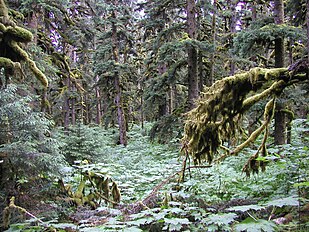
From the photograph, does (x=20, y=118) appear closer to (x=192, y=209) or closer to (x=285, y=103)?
(x=192, y=209)

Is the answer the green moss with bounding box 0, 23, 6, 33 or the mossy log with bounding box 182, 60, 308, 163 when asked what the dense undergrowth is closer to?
the mossy log with bounding box 182, 60, 308, 163

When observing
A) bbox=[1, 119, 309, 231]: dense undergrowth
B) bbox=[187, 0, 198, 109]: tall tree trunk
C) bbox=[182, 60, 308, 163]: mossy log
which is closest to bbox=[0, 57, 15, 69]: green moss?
bbox=[1, 119, 309, 231]: dense undergrowth

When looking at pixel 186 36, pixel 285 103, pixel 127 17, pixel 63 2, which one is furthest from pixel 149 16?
pixel 285 103

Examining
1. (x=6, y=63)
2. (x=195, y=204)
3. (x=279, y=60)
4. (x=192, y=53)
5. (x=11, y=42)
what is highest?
(x=192, y=53)

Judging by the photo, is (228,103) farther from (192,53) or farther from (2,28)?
(192,53)

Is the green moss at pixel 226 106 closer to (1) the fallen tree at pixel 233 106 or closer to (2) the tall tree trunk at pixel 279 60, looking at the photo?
(1) the fallen tree at pixel 233 106

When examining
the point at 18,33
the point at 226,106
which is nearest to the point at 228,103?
the point at 226,106

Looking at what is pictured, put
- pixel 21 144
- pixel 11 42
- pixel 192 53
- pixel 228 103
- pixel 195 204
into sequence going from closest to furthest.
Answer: pixel 11 42
pixel 228 103
pixel 195 204
pixel 21 144
pixel 192 53

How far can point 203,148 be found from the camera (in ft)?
16.7

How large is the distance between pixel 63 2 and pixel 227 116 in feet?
25.8

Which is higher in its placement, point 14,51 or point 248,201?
point 14,51

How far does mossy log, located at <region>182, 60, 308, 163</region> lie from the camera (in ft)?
14.3

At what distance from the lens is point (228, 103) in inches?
185

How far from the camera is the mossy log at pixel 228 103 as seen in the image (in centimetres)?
435
